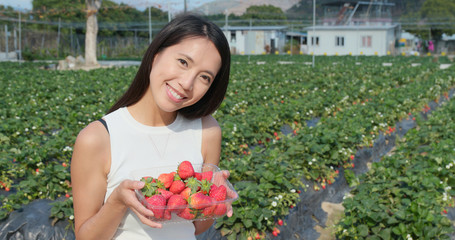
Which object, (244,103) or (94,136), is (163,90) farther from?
(244,103)

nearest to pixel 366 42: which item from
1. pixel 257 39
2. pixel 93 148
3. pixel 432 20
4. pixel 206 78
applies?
pixel 257 39

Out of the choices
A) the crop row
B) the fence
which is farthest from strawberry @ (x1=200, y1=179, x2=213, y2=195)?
the fence

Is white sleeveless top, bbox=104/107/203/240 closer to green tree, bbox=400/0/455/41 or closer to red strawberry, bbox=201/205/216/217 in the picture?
red strawberry, bbox=201/205/216/217

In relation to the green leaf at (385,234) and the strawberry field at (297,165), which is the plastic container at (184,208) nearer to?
the strawberry field at (297,165)

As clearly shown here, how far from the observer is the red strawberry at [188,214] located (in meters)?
1.44

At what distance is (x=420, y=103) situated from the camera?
10.6 metres

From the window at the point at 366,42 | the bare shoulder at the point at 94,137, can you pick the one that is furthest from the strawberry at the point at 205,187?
the window at the point at 366,42

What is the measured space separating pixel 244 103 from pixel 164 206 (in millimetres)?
8094

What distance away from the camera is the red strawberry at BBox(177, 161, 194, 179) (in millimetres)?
1529

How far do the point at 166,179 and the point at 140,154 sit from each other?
0.57 ft

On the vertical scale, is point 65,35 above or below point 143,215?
above

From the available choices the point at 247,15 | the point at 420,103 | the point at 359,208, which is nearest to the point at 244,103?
the point at 420,103

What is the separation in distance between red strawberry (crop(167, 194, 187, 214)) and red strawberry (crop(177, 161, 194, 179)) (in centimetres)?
10

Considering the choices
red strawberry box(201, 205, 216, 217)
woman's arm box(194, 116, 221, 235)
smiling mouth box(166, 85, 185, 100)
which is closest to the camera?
red strawberry box(201, 205, 216, 217)
